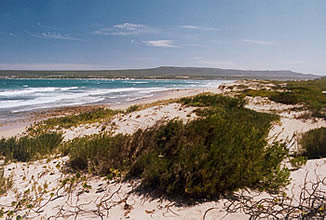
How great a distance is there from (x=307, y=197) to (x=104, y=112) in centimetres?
1290

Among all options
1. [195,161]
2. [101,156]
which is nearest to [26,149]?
[101,156]

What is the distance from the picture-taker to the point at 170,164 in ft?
10.3

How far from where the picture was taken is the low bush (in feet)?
9.14

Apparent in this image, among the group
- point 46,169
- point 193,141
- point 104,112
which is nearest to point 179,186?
point 193,141

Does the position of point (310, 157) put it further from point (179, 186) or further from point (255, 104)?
point (255, 104)

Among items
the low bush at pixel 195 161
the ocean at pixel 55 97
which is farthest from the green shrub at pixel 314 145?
the ocean at pixel 55 97

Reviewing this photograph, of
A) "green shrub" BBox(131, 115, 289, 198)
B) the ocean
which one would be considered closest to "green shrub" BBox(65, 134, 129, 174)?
"green shrub" BBox(131, 115, 289, 198)

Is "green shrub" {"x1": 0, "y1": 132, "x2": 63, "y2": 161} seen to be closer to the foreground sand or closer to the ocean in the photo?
the foreground sand

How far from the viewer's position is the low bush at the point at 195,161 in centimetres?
279

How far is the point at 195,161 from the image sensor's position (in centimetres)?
287

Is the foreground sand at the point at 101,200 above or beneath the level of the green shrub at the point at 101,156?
beneath

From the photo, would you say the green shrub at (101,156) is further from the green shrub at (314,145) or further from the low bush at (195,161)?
the green shrub at (314,145)

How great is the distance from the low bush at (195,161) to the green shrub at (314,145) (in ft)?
5.11

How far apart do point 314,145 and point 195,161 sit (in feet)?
11.9
